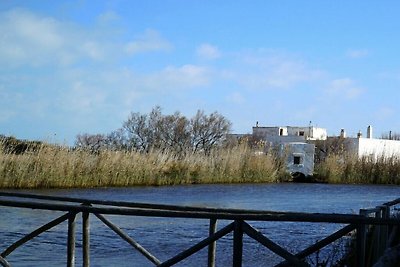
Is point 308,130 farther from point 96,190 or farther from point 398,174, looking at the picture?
point 96,190

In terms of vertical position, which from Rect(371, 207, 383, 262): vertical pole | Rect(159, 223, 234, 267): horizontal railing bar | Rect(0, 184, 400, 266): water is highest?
Rect(159, 223, 234, 267): horizontal railing bar

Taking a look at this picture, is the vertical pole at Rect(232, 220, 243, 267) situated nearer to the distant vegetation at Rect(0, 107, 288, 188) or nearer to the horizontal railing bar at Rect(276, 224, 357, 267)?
the horizontal railing bar at Rect(276, 224, 357, 267)

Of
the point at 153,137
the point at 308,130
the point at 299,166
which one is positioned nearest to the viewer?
the point at 299,166

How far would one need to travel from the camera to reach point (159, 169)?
119 ft

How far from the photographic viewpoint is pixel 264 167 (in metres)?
41.5

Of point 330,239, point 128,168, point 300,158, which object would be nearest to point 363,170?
point 300,158

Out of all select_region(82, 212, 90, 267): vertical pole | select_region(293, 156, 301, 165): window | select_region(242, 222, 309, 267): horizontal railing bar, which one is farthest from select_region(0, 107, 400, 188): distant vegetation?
select_region(242, 222, 309, 267): horizontal railing bar

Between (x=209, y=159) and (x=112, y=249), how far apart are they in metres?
25.7

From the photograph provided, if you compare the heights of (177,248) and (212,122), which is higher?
(212,122)

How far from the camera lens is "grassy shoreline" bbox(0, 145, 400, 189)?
1150 inches

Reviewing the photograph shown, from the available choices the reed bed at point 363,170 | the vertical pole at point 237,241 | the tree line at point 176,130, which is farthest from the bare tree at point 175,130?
the vertical pole at point 237,241

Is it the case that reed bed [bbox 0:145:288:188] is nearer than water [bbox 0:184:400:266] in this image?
No

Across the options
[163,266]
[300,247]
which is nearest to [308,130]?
[300,247]

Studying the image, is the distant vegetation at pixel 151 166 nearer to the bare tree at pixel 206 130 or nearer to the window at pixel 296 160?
the window at pixel 296 160
